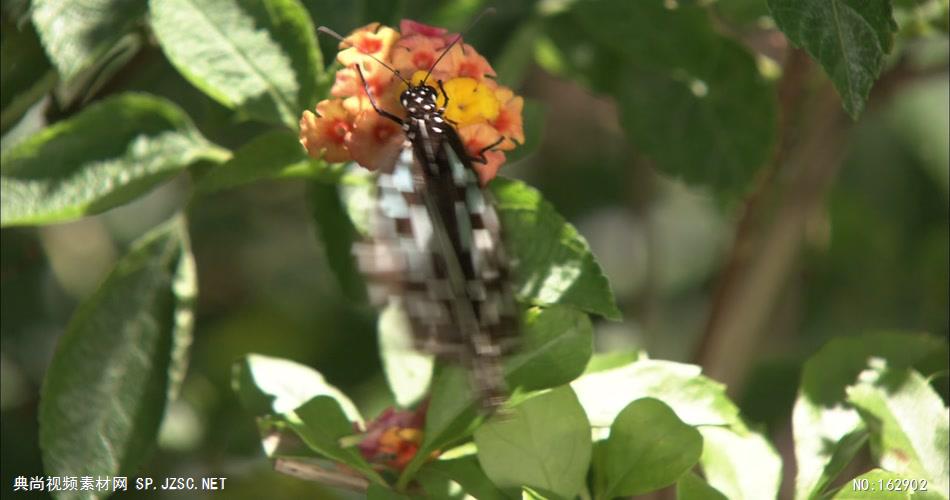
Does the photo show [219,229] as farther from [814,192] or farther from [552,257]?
[552,257]

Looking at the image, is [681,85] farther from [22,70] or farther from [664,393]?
[22,70]

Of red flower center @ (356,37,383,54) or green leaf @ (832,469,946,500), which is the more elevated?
red flower center @ (356,37,383,54)

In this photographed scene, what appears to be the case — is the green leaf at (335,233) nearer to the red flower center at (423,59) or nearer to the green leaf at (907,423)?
the red flower center at (423,59)

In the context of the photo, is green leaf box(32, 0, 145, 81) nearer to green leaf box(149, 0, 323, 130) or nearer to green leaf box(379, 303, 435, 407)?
green leaf box(149, 0, 323, 130)

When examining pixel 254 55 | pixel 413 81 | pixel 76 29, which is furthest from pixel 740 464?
pixel 76 29

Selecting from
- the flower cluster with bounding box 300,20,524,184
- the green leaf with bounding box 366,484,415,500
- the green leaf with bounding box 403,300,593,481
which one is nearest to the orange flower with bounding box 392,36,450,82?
the flower cluster with bounding box 300,20,524,184

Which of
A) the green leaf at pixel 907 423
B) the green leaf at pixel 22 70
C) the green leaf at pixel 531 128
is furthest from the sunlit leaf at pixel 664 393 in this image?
the green leaf at pixel 22 70
